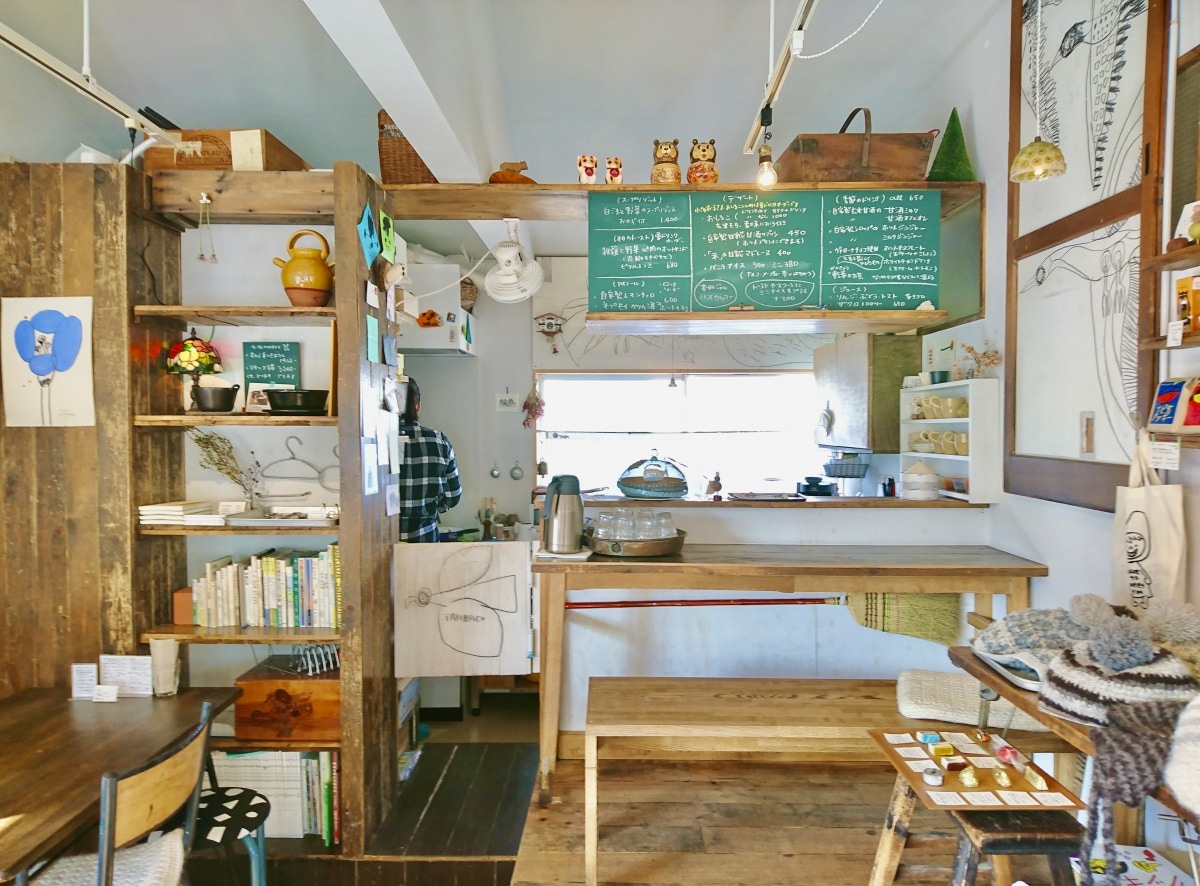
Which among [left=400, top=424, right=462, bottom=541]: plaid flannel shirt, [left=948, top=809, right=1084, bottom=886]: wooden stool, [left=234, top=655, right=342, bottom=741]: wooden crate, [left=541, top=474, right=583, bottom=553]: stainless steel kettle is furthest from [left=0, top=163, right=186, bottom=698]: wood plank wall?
[left=948, top=809, right=1084, bottom=886]: wooden stool

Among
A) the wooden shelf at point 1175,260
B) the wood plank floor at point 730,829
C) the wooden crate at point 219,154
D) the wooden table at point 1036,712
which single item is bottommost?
the wood plank floor at point 730,829

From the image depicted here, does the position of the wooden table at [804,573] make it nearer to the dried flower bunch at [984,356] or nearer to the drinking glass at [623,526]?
the drinking glass at [623,526]

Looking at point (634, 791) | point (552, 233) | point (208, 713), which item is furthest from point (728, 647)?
point (552, 233)

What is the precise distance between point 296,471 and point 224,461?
262 mm

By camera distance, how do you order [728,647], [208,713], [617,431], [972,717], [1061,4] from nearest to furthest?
[208,713]
[972,717]
[1061,4]
[728,647]
[617,431]

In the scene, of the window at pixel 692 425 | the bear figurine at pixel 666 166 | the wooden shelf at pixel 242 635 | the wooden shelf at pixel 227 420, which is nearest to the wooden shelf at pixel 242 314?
the wooden shelf at pixel 227 420

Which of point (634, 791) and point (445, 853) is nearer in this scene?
point (445, 853)

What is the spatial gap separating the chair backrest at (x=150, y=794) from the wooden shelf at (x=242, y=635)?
0.51m

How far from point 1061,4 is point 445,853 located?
11.7 feet

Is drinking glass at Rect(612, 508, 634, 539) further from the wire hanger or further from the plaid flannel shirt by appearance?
the plaid flannel shirt

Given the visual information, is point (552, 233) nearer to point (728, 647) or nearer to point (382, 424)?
point (382, 424)

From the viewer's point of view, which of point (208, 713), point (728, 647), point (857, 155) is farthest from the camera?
point (728, 647)

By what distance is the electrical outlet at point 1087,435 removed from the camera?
6.77 feet

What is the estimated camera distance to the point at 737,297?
2.64m
